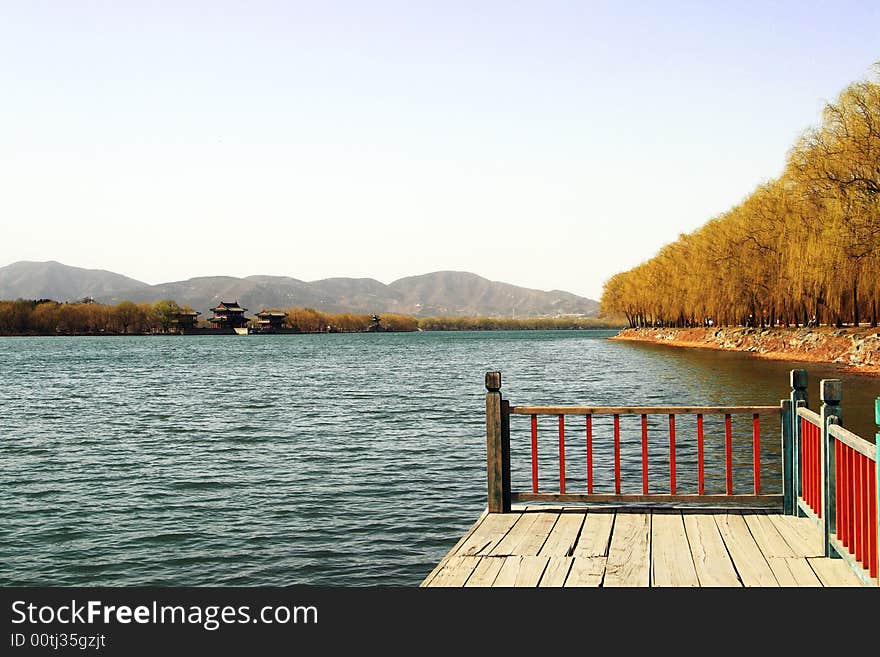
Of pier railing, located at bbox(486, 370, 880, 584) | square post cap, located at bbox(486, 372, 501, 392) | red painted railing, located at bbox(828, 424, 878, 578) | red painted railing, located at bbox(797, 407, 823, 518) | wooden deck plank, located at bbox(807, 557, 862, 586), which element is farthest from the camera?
square post cap, located at bbox(486, 372, 501, 392)

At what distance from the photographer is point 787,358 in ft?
179

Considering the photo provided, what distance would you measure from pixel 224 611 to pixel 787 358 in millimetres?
53773

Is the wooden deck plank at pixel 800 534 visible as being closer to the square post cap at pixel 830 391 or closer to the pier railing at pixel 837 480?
the pier railing at pixel 837 480

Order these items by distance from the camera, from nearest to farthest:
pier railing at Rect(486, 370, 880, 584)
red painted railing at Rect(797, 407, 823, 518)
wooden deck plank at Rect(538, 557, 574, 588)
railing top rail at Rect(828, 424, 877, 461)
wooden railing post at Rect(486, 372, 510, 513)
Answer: railing top rail at Rect(828, 424, 877, 461)
pier railing at Rect(486, 370, 880, 584)
wooden deck plank at Rect(538, 557, 574, 588)
red painted railing at Rect(797, 407, 823, 518)
wooden railing post at Rect(486, 372, 510, 513)

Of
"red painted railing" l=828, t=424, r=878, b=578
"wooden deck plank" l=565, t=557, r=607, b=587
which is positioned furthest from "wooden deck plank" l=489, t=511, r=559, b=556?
"red painted railing" l=828, t=424, r=878, b=578

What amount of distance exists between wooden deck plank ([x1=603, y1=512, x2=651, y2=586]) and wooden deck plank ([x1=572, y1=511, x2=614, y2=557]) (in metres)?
0.06

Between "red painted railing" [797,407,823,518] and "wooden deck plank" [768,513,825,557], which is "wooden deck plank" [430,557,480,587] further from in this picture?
"red painted railing" [797,407,823,518]

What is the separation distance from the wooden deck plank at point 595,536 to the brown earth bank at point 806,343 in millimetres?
33297

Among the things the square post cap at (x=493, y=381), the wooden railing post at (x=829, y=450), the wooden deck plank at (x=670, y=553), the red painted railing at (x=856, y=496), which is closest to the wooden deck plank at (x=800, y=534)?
the wooden railing post at (x=829, y=450)

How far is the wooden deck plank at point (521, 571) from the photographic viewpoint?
639 centimetres

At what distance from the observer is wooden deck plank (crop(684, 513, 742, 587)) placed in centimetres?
641

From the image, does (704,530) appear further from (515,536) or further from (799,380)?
(515,536)

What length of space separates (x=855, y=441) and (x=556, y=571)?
231 cm

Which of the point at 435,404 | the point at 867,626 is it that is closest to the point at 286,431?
the point at 435,404
